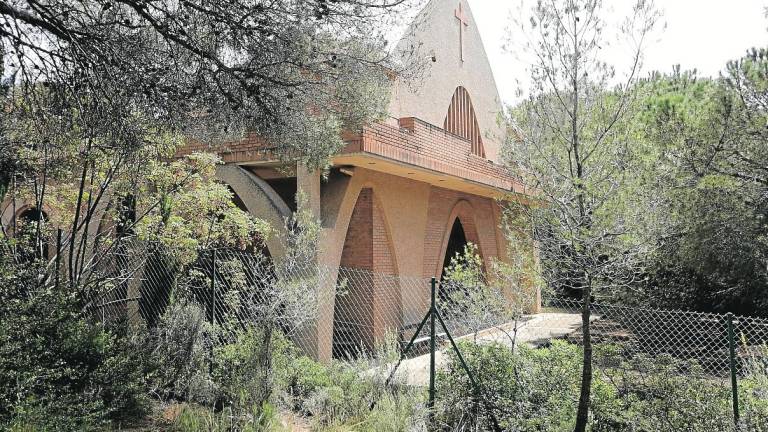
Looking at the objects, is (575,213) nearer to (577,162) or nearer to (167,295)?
(577,162)

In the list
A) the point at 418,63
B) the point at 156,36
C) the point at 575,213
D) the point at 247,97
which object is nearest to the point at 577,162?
the point at 575,213

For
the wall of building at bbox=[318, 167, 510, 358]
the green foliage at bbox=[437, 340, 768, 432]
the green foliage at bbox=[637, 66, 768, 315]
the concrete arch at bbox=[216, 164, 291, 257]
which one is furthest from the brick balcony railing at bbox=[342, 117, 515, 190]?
the green foliage at bbox=[637, 66, 768, 315]

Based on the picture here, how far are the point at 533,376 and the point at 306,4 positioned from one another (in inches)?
166

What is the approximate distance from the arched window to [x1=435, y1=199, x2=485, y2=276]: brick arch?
144cm

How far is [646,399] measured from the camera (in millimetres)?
5312

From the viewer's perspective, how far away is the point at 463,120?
1452 centimetres

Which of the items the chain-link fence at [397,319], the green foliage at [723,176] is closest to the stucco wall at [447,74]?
the green foliage at [723,176]

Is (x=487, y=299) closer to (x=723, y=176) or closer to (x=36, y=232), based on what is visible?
(x=723, y=176)

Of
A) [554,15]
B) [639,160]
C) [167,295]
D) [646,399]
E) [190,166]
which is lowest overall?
[646,399]

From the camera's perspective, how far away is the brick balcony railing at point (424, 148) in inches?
333

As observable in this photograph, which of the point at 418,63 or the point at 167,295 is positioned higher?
the point at 418,63

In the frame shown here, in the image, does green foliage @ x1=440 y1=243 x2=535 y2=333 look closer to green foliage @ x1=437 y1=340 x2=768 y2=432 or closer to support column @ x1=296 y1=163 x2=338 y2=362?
green foliage @ x1=437 y1=340 x2=768 y2=432

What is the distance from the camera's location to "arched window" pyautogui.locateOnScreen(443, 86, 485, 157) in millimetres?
13927

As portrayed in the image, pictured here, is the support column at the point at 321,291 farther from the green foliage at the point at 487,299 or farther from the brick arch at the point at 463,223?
the brick arch at the point at 463,223
